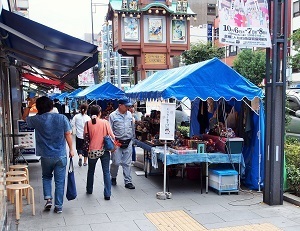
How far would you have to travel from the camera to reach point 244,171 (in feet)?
24.7

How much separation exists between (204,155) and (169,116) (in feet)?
3.71

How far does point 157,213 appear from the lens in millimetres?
5777

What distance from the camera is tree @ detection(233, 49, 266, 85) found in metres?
28.2

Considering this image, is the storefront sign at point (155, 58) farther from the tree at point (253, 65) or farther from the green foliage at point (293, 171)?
the green foliage at point (293, 171)

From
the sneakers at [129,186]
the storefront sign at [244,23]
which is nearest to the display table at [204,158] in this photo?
the sneakers at [129,186]

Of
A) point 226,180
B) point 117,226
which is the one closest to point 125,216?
point 117,226

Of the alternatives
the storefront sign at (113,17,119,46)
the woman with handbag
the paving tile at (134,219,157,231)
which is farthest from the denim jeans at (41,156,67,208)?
the storefront sign at (113,17,119,46)

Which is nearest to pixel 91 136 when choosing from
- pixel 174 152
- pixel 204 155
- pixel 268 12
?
pixel 174 152

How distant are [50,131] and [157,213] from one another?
226 centimetres

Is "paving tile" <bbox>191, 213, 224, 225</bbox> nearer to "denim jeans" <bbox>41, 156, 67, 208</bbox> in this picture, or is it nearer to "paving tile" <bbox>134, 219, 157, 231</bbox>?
"paving tile" <bbox>134, 219, 157, 231</bbox>

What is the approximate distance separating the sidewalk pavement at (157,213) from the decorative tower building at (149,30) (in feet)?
47.5

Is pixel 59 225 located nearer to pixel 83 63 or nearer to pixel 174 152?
pixel 174 152

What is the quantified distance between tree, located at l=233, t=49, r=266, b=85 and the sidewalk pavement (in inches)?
895

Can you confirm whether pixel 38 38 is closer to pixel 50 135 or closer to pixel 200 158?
pixel 50 135
